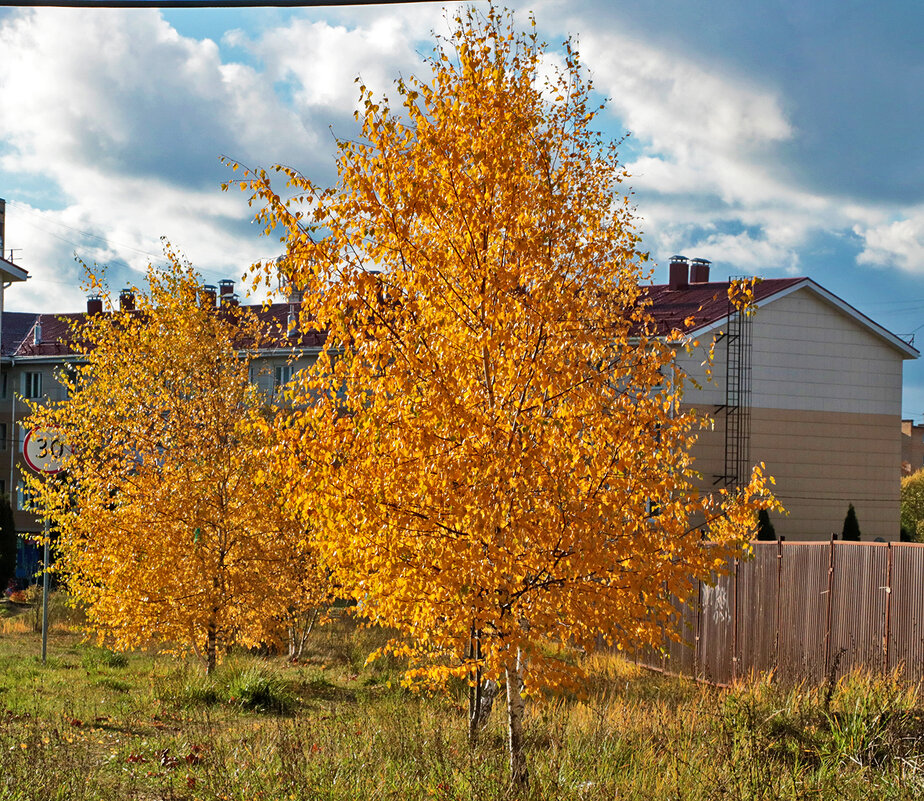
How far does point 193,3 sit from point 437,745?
18.3ft

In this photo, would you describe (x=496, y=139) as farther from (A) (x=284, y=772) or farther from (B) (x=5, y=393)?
(B) (x=5, y=393)

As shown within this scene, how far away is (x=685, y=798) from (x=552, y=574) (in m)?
1.67

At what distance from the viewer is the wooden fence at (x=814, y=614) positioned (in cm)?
1121

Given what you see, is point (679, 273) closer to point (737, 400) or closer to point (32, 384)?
point (737, 400)

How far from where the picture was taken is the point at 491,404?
23.1 ft

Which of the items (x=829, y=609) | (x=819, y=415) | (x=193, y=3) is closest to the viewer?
(x=193, y=3)

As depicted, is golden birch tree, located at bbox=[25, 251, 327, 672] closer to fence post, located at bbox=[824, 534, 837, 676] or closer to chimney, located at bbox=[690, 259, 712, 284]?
fence post, located at bbox=[824, 534, 837, 676]

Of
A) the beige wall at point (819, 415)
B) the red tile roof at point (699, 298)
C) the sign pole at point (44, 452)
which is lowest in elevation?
the sign pole at point (44, 452)

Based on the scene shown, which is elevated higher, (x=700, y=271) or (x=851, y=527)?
(x=700, y=271)

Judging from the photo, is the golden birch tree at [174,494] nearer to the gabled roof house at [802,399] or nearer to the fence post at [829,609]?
the fence post at [829,609]

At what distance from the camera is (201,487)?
13750 millimetres

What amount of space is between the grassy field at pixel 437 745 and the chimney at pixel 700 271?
→ 24.8 metres

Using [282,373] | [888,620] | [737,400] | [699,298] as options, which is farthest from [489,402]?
[282,373]

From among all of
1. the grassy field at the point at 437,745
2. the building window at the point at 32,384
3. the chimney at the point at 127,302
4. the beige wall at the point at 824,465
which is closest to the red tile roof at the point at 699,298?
the beige wall at the point at 824,465
